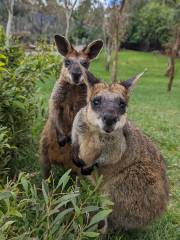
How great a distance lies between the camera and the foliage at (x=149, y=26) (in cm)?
4375

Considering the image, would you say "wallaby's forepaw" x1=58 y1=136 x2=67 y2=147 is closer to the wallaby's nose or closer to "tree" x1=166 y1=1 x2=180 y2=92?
the wallaby's nose

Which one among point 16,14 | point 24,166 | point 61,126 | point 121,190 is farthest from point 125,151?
point 16,14

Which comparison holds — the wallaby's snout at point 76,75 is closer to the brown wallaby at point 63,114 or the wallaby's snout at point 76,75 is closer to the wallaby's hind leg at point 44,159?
the brown wallaby at point 63,114

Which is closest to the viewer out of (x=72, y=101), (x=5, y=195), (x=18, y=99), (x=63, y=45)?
(x=5, y=195)

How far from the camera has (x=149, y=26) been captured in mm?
44781

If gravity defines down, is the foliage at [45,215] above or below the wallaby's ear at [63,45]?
below

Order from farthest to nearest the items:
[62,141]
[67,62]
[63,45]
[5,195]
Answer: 1. [63,45]
2. [67,62]
3. [62,141]
4. [5,195]

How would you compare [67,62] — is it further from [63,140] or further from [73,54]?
[63,140]

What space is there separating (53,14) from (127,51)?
11.5 meters

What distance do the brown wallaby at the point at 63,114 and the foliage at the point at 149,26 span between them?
129ft

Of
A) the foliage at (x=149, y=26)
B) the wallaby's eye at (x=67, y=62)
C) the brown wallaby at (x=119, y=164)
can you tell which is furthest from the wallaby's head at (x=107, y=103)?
the foliage at (x=149, y=26)

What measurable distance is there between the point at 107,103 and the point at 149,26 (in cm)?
4246

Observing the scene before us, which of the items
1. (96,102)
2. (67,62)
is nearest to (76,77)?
(67,62)

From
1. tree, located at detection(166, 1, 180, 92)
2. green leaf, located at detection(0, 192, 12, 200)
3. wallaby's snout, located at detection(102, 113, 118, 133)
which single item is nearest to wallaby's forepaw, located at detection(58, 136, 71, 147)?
wallaby's snout, located at detection(102, 113, 118, 133)
